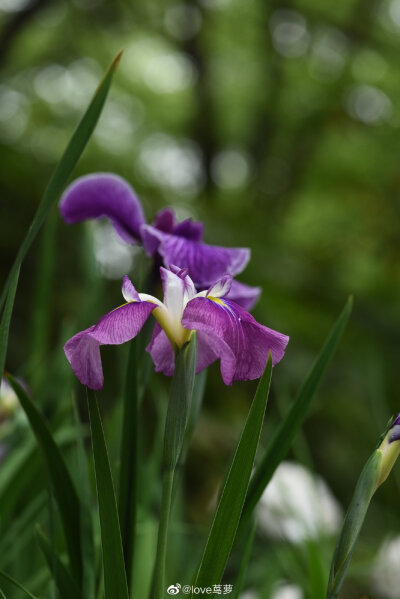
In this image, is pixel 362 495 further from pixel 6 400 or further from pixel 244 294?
pixel 6 400

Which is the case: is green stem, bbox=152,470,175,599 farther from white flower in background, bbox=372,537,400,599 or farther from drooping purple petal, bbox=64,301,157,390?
white flower in background, bbox=372,537,400,599

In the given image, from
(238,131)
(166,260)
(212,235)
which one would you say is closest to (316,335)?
(212,235)

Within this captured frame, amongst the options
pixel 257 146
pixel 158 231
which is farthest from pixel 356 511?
pixel 257 146

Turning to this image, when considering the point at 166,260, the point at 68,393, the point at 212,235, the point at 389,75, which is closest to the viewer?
the point at 166,260

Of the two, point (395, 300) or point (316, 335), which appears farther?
point (395, 300)

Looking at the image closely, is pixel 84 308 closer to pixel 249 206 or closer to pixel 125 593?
pixel 125 593

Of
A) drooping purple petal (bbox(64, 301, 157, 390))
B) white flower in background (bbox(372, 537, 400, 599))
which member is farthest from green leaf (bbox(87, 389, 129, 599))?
white flower in background (bbox(372, 537, 400, 599))
